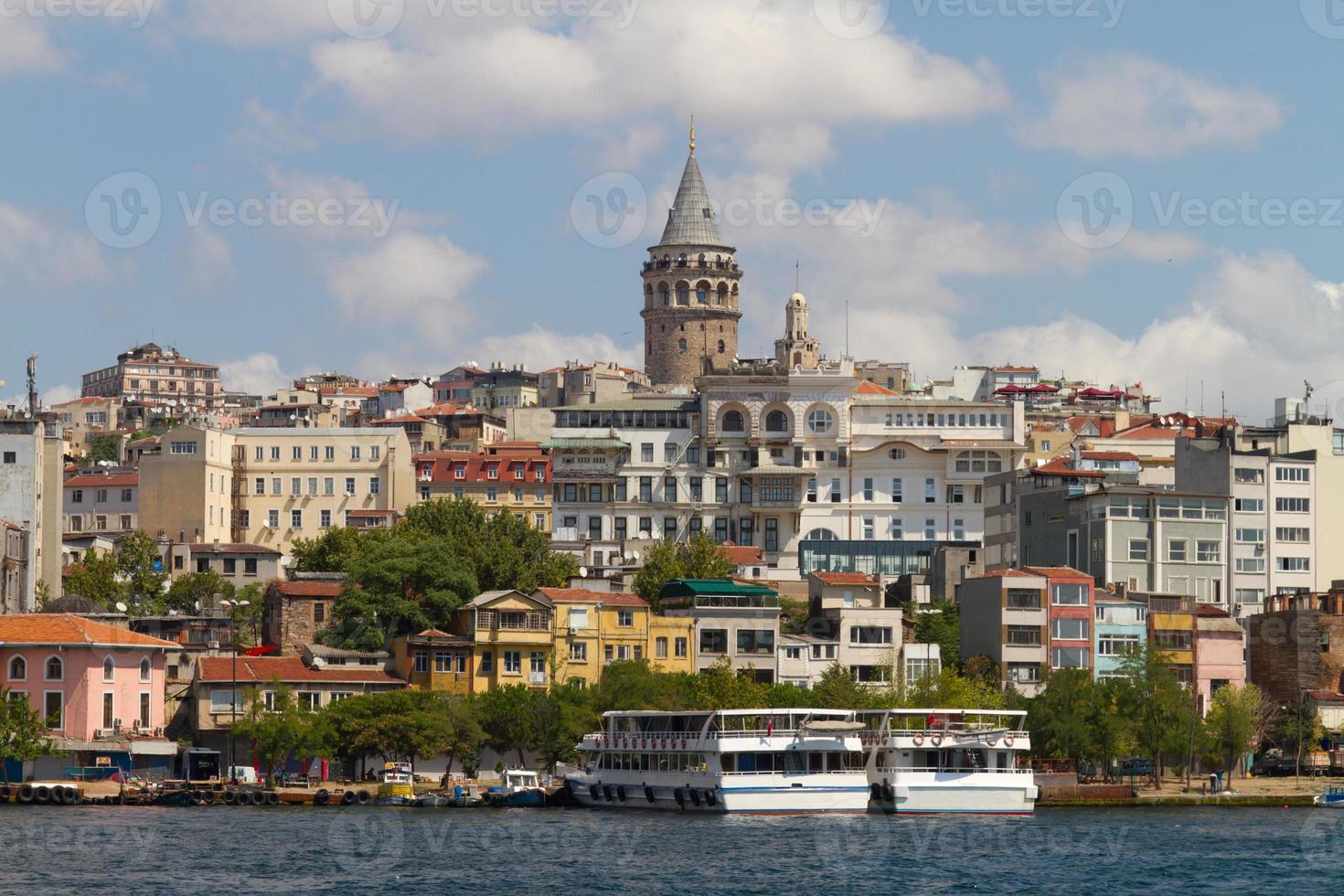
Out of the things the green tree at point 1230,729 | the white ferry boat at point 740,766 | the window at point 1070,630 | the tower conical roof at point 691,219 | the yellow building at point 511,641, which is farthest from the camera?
the tower conical roof at point 691,219

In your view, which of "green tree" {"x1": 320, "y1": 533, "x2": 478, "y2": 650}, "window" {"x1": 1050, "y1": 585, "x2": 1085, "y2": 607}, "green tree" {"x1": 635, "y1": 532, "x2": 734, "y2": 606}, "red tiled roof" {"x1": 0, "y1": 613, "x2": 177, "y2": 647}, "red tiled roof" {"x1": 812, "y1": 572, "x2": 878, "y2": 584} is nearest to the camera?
"red tiled roof" {"x1": 0, "y1": 613, "x2": 177, "y2": 647}

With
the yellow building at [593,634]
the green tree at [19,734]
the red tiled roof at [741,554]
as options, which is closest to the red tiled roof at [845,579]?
the yellow building at [593,634]

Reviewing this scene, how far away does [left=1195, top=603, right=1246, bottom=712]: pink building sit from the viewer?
92.9m

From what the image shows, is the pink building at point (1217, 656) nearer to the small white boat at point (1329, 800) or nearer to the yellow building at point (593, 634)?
the small white boat at point (1329, 800)

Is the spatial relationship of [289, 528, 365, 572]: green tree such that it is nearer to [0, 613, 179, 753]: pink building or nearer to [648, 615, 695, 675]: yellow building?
[648, 615, 695, 675]: yellow building

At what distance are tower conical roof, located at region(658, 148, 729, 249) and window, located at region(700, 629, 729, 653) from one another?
92.5 meters

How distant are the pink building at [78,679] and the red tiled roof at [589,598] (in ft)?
50.5

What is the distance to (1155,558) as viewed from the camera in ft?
336

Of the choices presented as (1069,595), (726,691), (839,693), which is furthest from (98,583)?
(1069,595)

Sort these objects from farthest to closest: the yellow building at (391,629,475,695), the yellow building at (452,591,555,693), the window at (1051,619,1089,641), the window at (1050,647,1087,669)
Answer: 1. the window at (1051,619,1089,641)
2. the window at (1050,647,1087,669)
3. the yellow building at (452,591,555,693)
4. the yellow building at (391,629,475,695)

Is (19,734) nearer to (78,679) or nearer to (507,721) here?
(78,679)

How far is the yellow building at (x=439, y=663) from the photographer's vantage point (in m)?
89.2

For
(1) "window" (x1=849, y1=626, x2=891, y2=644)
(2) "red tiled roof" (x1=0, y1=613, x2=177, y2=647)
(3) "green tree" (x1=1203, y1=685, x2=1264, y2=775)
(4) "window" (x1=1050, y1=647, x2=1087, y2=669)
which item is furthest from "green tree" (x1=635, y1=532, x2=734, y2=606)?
(3) "green tree" (x1=1203, y1=685, x2=1264, y2=775)

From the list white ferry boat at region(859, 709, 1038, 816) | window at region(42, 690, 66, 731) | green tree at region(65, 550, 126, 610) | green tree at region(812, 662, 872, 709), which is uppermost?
green tree at region(65, 550, 126, 610)
